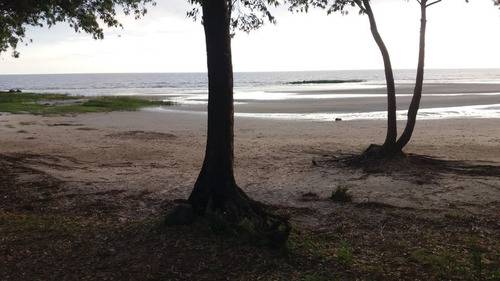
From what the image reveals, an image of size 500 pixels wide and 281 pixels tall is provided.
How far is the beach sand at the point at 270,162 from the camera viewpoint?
30.8 ft

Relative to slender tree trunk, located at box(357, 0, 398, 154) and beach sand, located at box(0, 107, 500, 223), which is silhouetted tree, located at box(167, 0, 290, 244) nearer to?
beach sand, located at box(0, 107, 500, 223)

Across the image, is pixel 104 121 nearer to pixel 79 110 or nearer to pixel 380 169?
pixel 79 110

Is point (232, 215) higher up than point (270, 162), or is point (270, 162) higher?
point (232, 215)

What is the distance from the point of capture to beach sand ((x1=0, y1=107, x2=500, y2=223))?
940cm

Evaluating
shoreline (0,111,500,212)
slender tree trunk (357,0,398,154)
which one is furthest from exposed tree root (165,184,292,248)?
slender tree trunk (357,0,398,154)

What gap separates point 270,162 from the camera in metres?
13.8

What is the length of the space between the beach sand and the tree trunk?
179 centimetres

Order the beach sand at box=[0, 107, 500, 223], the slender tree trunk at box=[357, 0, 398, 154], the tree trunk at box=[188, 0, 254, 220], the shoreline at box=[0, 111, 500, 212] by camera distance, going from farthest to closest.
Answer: the slender tree trunk at box=[357, 0, 398, 154], the shoreline at box=[0, 111, 500, 212], the beach sand at box=[0, 107, 500, 223], the tree trunk at box=[188, 0, 254, 220]

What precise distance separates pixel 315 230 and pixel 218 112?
7.75 feet

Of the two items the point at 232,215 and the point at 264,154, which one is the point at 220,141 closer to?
the point at 232,215

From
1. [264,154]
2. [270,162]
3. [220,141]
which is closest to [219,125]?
[220,141]

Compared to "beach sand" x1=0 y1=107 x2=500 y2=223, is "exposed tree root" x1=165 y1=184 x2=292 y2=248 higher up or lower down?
higher up

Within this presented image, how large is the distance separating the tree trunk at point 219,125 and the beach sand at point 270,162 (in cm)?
179

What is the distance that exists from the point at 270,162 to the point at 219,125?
7177mm
